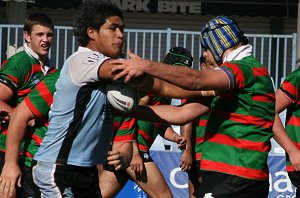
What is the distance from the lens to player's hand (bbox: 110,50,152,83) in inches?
192

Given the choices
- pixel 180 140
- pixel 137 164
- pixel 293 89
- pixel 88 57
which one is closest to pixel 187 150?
pixel 180 140

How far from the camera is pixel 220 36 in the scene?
5.77 m

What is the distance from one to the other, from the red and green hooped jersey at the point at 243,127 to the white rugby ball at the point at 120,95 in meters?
0.65

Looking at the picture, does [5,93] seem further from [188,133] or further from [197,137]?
[197,137]

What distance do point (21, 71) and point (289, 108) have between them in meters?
2.31

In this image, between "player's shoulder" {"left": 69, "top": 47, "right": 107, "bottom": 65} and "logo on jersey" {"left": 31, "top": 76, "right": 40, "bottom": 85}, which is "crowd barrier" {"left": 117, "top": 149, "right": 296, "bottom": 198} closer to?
"logo on jersey" {"left": 31, "top": 76, "right": 40, "bottom": 85}

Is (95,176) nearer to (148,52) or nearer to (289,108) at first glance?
(289,108)

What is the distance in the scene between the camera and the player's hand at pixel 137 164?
26.6ft

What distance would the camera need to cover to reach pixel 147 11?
A: 60.3ft

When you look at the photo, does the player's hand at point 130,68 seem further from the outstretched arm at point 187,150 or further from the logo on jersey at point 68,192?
the outstretched arm at point 187,150

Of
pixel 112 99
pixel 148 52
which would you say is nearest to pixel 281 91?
pixel 112 99

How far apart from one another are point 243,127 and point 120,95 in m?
0.88

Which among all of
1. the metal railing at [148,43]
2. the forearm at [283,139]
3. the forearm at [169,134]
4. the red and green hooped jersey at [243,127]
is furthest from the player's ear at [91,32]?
the metal railing at [148,43]

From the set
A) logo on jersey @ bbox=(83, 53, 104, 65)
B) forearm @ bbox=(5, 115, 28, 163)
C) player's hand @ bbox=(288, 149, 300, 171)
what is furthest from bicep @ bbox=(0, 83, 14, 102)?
player's hand @ bbox=(288, 149, 300, 171)
